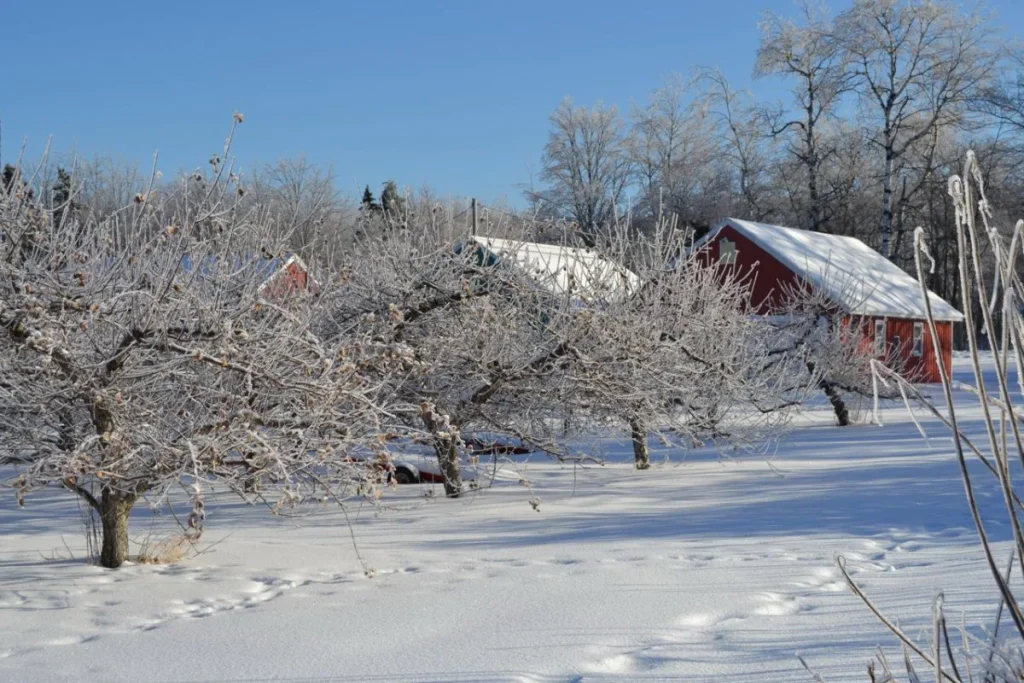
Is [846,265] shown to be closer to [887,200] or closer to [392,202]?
[887,200]

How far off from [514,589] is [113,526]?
2822mm

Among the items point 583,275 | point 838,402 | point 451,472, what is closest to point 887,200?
point 838,402

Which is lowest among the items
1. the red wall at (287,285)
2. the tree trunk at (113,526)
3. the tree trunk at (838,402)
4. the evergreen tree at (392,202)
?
the tree trunk at (113,526)

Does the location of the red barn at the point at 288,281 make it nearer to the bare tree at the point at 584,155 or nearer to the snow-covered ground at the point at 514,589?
the snow-covered ground at the point at 514,589

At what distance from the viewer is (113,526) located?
23.3ft

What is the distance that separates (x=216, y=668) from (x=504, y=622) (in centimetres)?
150

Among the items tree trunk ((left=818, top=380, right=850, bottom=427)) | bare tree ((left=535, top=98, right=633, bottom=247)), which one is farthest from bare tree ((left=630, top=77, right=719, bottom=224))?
tree trunk ((left=818, top=380, right=850, bottom=427))

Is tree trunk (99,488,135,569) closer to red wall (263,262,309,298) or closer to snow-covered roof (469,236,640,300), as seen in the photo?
red wall (263,262,309,298)

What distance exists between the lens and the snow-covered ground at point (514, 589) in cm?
483

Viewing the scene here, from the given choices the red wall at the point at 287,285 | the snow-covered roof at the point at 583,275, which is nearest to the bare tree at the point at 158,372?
the red wall at the point at 287,285

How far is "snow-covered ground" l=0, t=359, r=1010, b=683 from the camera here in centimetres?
483

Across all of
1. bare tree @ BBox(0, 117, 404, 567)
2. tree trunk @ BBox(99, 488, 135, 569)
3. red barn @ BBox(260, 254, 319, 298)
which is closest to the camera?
bare tree @ BBox(0, 117, 404, 567)

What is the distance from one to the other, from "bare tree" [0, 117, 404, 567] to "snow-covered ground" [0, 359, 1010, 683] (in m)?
0.68

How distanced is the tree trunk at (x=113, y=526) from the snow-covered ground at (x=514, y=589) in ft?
0.39
